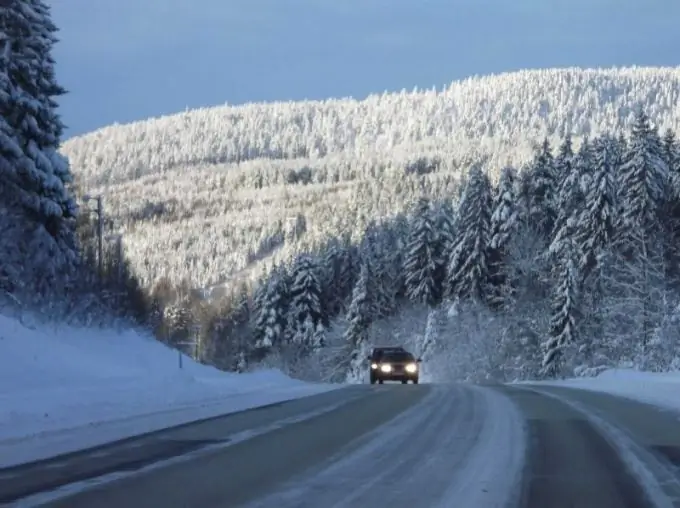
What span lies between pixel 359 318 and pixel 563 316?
94.1 feet

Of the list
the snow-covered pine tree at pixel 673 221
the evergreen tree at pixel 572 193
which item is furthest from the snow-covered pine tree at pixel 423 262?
the snow-covered pine tree at pixel 673 221

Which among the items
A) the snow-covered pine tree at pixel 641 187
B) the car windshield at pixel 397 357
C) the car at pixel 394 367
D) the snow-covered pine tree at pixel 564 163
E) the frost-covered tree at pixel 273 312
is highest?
the snow-covered pine tree at pixel 564 163

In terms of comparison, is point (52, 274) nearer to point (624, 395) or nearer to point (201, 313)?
point (624, 395)

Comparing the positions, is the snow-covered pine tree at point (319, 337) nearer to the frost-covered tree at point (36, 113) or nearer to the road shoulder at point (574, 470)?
the frost-covered tree at point (36, 113)

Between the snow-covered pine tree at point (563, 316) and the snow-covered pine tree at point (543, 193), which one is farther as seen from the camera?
the snow-covered pine tree at point (543, 193)

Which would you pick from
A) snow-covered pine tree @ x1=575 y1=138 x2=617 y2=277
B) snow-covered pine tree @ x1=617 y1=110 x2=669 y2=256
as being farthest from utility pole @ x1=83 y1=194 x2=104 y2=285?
snow-covered pine tree @ x1=617 y1=110 x2=669 y2=256

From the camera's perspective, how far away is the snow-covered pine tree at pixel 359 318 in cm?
8381

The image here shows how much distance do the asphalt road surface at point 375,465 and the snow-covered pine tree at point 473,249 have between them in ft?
192

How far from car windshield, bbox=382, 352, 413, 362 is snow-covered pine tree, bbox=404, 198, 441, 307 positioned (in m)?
43.1

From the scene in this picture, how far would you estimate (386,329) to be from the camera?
275 ft

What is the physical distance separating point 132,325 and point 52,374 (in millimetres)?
15310

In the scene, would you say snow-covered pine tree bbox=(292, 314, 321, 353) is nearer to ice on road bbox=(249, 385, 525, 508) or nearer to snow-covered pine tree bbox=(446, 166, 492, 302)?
snow-covered pine tree bbox=(446, 166, 492, 302)

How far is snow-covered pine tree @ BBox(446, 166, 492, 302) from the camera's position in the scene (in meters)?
75.8

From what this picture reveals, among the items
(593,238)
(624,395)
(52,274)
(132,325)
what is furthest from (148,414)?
(593,238)
